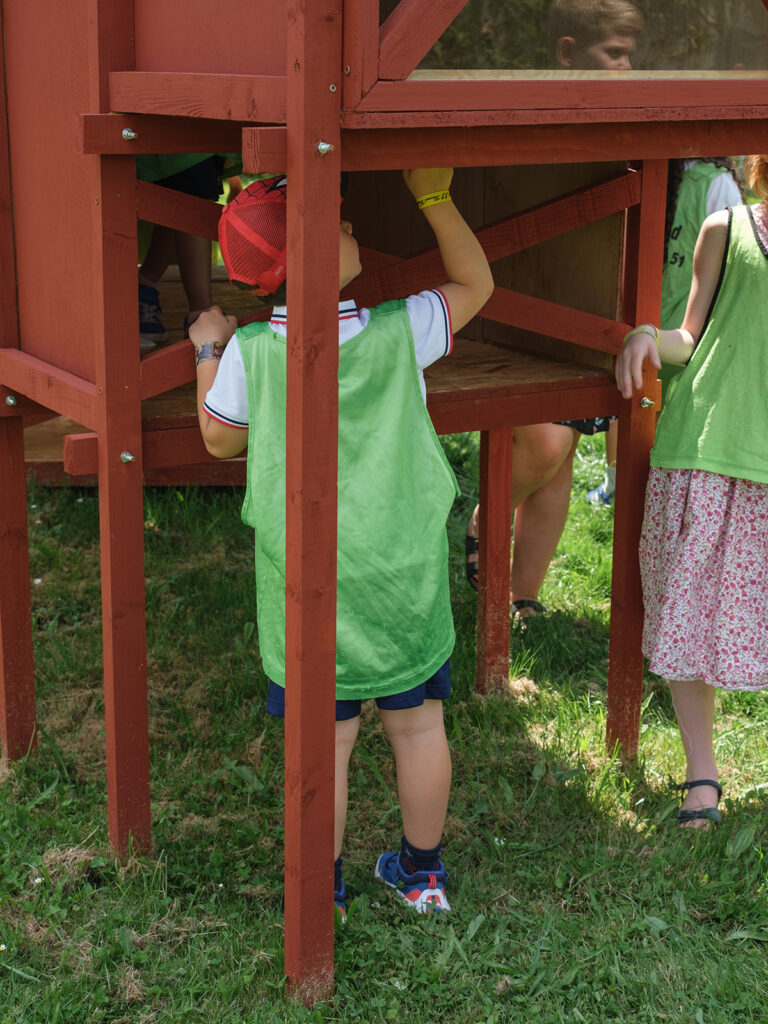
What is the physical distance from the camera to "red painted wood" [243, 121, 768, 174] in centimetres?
218

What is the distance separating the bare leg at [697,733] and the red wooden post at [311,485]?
3.87 feet

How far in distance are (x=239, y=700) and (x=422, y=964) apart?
1423 mm

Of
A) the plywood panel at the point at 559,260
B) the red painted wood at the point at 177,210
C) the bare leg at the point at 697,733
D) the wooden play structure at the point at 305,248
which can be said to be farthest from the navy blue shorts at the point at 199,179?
the bare leg at the point at 697,733

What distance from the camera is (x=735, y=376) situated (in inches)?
122

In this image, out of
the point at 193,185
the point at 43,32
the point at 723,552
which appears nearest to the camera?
the point at 43,32

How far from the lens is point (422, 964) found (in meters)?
2.71

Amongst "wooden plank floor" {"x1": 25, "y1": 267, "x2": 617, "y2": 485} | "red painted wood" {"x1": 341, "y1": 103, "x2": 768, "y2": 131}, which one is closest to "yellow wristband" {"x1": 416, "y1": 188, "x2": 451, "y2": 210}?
"red painted wood" {"x1": 341, "y1": 103, "x2": 768, "y2": 131}

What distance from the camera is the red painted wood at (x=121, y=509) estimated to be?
267 cm

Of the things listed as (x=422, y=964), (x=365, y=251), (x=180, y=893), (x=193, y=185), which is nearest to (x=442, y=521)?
(x=365, y=251)

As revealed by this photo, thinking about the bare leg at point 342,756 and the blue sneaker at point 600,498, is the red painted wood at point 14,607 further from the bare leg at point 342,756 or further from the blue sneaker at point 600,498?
the blue sneaker at point 600,498

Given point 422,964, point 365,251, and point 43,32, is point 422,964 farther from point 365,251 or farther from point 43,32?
point 43,32

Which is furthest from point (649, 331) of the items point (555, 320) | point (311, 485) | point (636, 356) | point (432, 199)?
point (311, 485)

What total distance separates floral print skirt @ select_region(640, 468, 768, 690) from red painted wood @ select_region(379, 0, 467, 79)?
1.41m

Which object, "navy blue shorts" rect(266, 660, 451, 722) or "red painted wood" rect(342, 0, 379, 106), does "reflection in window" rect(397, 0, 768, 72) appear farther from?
"navy blue shorts" rect(266, 660, 451, 722)
